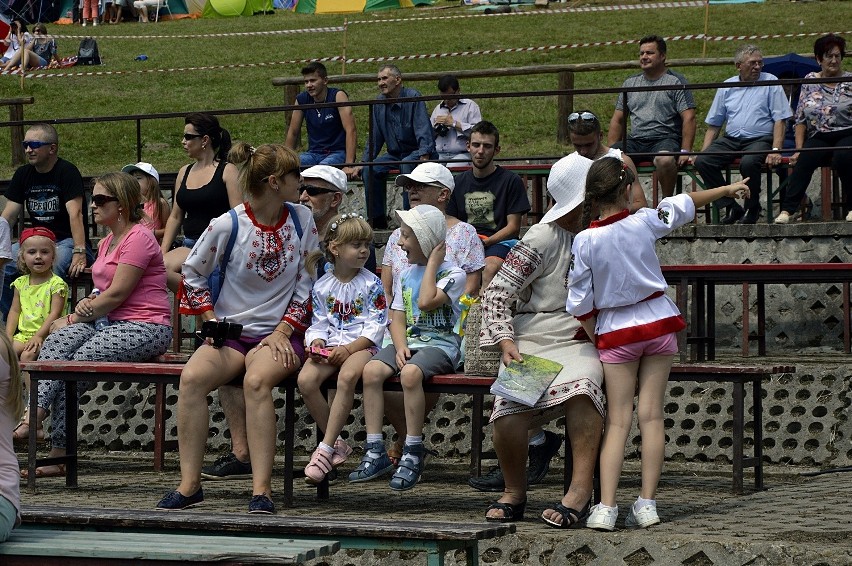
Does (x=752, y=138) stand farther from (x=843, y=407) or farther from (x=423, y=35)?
(x=423, y=35)

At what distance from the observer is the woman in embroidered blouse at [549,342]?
6406 millimetres

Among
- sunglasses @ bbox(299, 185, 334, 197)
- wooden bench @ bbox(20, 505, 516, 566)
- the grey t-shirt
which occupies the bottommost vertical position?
wooden bench @ bbox(20, 505, 516, 566)

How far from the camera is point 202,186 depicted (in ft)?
33.2

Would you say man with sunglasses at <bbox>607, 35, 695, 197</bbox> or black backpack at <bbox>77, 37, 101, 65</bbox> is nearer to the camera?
man with sunglasses at <bbox>607, 35, 695, 197</bbox>

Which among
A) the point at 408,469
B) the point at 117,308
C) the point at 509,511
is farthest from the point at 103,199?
the point at 509,511

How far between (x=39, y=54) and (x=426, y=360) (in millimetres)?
26505

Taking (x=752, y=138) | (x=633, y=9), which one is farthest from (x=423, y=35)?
(x=752, y=138)

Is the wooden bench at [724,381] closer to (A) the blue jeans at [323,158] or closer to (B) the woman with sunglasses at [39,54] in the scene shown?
(A) the blue jeans at [323,158]

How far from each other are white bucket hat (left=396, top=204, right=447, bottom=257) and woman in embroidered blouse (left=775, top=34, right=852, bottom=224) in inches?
189

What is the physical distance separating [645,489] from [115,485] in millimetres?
3214

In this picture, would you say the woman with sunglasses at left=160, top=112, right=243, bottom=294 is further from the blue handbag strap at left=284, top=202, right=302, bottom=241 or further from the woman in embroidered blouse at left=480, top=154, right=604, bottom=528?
the woman in embroidered blouse at left=480, top=154, right=604, bottom=528

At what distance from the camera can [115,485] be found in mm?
8219

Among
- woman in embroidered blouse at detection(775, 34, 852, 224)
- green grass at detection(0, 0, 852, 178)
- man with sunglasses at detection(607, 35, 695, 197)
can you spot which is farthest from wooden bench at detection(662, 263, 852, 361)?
green grass at detection(0, 0, 852, 178)

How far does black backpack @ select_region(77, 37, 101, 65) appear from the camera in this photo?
31.6m
